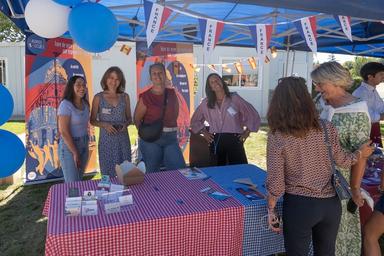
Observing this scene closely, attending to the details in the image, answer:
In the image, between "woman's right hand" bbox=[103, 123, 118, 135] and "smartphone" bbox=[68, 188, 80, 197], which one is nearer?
"smartphone" bbox=[68, 188, 80, 197]

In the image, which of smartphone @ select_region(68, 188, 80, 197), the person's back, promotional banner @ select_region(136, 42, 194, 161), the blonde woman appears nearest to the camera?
the blonde woman

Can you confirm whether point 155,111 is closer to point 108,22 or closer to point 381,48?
point 108,22

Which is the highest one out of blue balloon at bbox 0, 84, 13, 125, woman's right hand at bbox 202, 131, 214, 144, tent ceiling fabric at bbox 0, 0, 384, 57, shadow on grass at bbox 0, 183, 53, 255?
tent ceiling fabric at bbox 0, 0, 384, 57

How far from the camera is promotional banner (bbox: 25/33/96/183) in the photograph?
416 cm

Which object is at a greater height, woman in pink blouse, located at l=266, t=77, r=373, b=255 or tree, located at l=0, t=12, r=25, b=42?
tree, located at l=0, t=12, r=25, b=42

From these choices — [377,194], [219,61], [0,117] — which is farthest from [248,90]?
[0,117]

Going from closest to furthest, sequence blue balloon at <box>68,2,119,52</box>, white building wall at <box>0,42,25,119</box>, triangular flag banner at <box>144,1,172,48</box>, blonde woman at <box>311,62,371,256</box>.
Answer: blonde woman at <box>311,62,371,256</box> → blue balloon at <box>68,2,119,52</box> → triangular flag banner at <box>144,1,172,48</box> → white building wall at <box>0,42,25,119</box>

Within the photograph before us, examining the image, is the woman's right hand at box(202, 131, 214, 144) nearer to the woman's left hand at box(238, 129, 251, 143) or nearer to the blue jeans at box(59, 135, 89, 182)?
the woman's left hand at box(238, 129, 251, 143)

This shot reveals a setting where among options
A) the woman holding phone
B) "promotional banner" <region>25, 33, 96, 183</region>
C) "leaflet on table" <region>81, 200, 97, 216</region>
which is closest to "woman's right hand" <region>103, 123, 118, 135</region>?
the woman holding phone

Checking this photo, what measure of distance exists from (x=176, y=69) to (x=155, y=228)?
3.83 meters

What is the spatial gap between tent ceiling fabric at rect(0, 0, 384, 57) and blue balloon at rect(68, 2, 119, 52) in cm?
81

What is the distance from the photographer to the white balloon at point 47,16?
2.32 meters

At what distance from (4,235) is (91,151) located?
1892 mm

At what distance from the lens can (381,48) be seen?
5680mm
